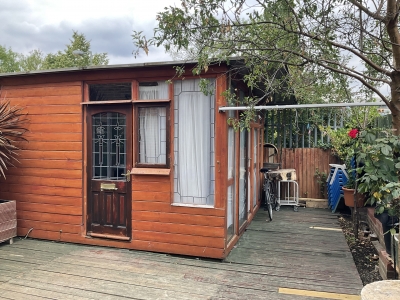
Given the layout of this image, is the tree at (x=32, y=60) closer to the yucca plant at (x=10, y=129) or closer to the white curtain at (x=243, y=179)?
the yucca plant at (x=10, y=129)

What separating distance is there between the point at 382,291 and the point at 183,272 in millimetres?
2213

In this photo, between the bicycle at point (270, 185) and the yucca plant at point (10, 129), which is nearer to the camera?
the yucca plant at point (10, 129)

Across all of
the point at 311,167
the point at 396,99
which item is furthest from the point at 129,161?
the point at 311,167

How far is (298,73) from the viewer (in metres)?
3.59

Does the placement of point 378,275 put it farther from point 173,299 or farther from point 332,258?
point 173,299

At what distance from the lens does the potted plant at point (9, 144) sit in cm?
453

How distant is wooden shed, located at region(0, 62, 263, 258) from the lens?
4.04 meters

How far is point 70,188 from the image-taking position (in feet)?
15.1

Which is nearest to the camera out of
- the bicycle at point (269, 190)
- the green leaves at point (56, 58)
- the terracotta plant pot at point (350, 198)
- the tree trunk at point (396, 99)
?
the tree trunk at point (396, 99)

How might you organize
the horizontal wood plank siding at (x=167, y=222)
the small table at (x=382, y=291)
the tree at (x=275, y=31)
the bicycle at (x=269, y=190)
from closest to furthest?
the small table at (x=382, y=291) → the tree at (x=275, y=31) → the horizontal wood plank siding at (x=167, y=222) → the bicycle at (x=269, y=190)

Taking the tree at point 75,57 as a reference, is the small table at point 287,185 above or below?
below

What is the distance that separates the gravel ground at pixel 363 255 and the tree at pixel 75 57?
786 inches

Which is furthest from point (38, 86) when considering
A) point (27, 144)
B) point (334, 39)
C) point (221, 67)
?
Result: point (334, 39)

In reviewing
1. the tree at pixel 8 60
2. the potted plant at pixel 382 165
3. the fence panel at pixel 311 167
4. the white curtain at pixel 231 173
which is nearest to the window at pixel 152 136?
the white curtain at pixel 231 173
